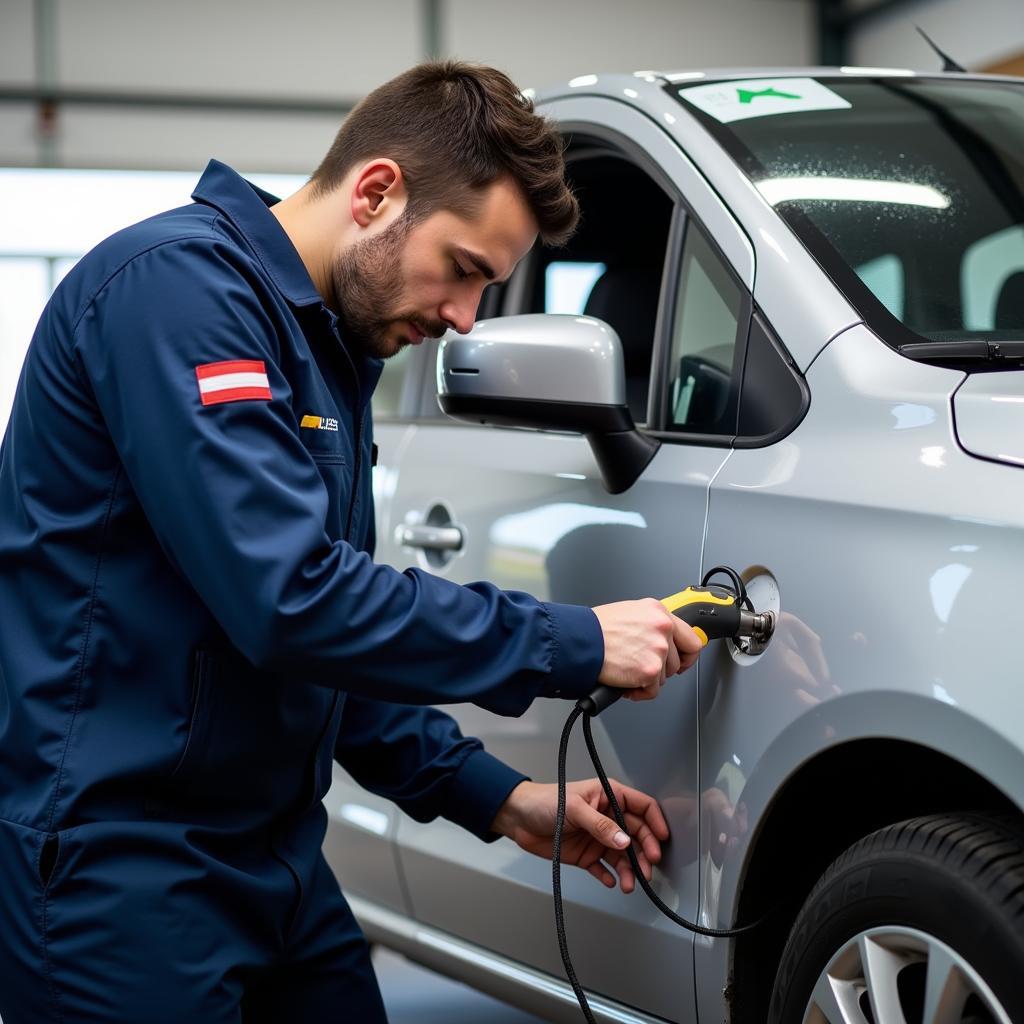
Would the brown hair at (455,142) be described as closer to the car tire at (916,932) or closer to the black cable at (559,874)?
the black cable at (559,874)

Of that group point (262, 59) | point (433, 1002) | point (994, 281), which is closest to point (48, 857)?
point (994, 281)

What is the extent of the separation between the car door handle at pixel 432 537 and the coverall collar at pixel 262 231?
652 millimetres

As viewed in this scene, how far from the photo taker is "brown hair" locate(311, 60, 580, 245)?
1.61 metres

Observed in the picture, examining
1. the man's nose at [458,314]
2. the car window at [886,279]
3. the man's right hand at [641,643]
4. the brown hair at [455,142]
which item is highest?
the brown hair at [455,142]

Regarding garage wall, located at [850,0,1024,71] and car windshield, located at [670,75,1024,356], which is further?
garage wall, located at [850,0,1024,71]

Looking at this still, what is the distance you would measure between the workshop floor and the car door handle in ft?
3.20

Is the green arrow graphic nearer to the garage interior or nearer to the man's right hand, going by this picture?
the man's right hand

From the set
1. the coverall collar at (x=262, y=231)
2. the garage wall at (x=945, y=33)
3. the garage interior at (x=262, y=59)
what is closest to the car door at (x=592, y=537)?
the coverall collar at (x=262, y=231)

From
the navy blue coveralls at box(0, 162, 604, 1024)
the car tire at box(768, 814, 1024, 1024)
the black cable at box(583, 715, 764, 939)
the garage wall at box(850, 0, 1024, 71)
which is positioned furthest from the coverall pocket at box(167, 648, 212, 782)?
the garage wall at box(850, 0, 1024, 71)

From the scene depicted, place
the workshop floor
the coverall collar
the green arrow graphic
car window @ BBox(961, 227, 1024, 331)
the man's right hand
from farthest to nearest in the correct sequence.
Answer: the workshop floor < the green arrow graphic < car window @ BBox(961, 227, 1024, 331) < the coverall collar < the man's right hand

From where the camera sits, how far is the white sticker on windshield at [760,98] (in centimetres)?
198

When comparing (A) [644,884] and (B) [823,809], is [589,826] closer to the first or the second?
(A) [644,884]

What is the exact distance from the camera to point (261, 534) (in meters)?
1.38

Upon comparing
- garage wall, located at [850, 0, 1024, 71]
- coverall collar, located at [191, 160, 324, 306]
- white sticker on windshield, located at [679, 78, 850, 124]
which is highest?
garage wall, located at [850, 0, 1024, 71]
